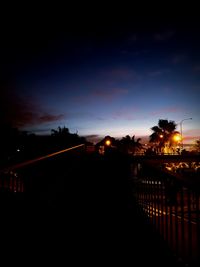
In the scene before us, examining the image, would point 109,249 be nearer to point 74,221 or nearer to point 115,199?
point 74,221

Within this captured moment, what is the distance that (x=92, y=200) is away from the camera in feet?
23.2

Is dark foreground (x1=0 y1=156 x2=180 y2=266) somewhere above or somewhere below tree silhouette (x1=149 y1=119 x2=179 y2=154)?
below

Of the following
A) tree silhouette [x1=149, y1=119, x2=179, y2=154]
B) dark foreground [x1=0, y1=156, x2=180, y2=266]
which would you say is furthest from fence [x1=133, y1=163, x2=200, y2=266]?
tree silhouette [x1=149, y1=119, x2=179, y2=154]

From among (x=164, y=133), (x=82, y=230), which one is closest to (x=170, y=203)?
(x=82, y=230)

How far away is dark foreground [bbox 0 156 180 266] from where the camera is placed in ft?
13.1

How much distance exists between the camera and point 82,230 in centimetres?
498

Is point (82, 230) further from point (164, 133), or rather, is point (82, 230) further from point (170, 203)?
point (164, 133)

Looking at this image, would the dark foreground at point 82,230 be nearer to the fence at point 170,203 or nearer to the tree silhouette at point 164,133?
the fence at point 170,203

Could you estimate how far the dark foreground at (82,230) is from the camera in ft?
13.1

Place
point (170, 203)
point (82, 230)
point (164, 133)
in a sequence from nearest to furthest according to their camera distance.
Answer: point (170, 203)
point (82, 230)
point (164, 133)

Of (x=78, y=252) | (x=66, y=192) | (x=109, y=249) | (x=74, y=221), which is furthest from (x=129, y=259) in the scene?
(x=66, y=192)

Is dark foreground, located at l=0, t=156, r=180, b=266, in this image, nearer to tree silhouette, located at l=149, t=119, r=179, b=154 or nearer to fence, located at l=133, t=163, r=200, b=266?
fence, located at l=133, t=163, r=200, b=266

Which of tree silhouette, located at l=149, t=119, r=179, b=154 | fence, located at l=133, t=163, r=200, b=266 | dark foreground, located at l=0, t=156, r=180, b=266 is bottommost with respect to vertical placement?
dark foreground, located at l=0, t=156, r=180, b=266

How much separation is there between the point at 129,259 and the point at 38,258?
4.62ft
